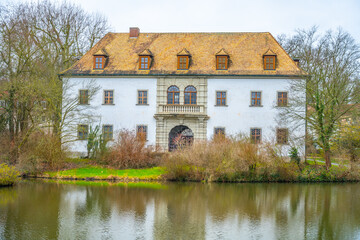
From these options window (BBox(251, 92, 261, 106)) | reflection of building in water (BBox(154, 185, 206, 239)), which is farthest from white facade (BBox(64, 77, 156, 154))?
reflection of building in water (BBox(154, 185, 206, 239))

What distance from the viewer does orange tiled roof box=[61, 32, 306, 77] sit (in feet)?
107

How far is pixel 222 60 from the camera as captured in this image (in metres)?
32.7

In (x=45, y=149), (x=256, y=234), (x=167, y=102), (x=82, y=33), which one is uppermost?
(x=82, y=33)

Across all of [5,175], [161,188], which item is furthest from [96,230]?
[5,175]

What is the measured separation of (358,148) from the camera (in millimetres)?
25750

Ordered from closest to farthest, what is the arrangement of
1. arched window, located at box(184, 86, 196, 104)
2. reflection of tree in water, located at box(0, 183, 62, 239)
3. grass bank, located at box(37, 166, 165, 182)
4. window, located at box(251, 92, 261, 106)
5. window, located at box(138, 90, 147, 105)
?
1. reflection of tree in water, located at box(0, 183, 62, 239)
2. grass bank, located at box(37, 166, 165, 182)
3. window, located at box(251, 92, 261, 106)
4. arched window, located at box(184, 86, 196, 104)
5. window, located at box(138, 90, 147, 105)

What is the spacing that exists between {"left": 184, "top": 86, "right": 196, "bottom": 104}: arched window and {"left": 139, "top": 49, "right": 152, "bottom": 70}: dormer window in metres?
3.58

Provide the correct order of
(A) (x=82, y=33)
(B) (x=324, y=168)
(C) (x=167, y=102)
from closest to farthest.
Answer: (B) (x=324, y=168), (C) (x=167, y=102), (A) (x=82, y=33)

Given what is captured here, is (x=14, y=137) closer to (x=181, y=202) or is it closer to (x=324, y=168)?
(x=181, y=202)

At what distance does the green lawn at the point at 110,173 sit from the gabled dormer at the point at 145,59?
31.9ft

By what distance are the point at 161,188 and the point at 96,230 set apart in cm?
904

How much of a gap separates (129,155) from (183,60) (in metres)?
10.0

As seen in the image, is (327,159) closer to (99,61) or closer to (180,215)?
(180,215)

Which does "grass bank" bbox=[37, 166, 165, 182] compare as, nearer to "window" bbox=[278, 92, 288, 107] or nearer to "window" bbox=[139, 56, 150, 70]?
"window" bbox=[139, 56, 150, 70]
